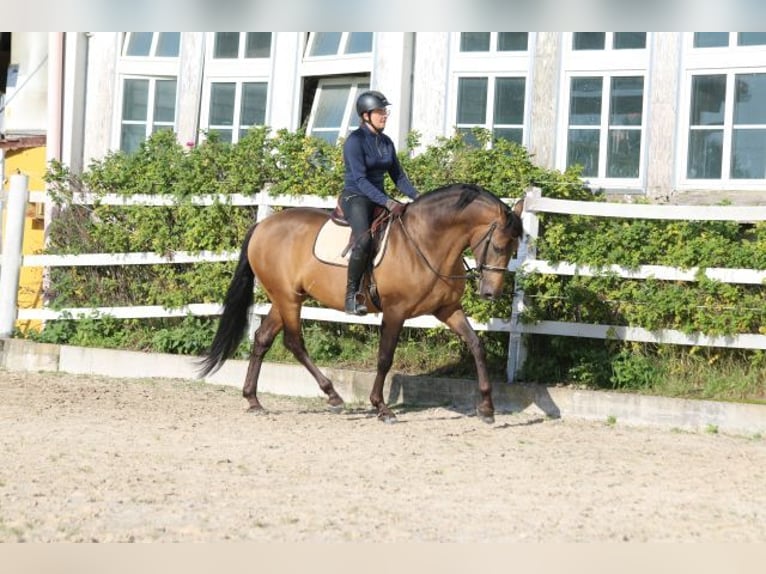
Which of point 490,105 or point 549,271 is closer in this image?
point 549,271

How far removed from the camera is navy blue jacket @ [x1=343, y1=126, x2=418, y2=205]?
32.2ft

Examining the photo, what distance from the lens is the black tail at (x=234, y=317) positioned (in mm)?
10914

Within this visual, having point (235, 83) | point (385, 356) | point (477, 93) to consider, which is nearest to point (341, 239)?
point (385, 356)

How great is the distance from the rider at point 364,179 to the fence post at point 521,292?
1.59 meters

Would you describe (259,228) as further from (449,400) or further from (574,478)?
(574,478)

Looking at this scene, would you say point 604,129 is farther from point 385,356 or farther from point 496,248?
point 385,356

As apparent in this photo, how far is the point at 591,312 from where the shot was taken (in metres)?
11.0

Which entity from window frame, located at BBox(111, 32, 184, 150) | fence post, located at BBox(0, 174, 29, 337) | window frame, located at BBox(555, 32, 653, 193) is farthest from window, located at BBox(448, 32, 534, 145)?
fence post, located at BBox(0, 174, 29, 337)

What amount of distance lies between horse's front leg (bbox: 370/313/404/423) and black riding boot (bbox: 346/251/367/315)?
0.79 ft

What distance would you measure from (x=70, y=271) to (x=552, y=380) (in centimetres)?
637

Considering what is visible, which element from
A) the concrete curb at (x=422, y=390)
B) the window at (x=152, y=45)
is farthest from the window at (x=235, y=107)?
the concrete curb at (x=422, y=390)

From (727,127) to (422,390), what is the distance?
438 cm

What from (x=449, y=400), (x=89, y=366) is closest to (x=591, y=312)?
(x=449, y=400)

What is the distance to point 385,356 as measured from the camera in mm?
10125
